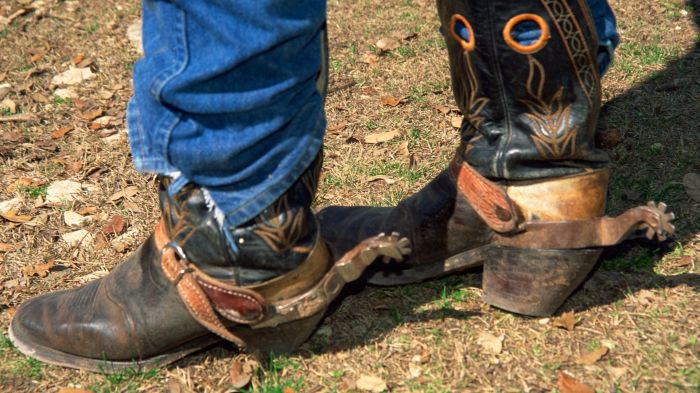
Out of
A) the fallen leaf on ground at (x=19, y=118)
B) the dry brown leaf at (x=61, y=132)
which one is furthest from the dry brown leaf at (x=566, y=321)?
the fallen leaf on ground at (x=19, y=118)

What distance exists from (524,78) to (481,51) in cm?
12

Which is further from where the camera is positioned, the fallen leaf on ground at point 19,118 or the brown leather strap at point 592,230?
the fallen leaf on ground at point 19,118

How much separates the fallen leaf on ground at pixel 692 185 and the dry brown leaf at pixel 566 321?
719 millimetres

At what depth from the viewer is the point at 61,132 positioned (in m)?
3.37

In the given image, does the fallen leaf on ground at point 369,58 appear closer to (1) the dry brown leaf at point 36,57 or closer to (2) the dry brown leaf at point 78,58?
(2) the dry brown leaf at point 78,58

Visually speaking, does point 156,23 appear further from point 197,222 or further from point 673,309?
point 673,309

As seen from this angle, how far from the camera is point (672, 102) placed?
9.96 feet

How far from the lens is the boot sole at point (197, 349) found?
1.95 meters

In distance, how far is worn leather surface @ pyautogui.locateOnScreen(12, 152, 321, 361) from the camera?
1751mm

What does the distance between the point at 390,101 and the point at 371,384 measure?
169cm

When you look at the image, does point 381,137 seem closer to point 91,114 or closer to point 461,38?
point 461,38

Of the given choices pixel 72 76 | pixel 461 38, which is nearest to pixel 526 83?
pixel 461 38

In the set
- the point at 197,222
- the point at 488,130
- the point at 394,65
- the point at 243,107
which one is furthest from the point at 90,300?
the point at 394,65

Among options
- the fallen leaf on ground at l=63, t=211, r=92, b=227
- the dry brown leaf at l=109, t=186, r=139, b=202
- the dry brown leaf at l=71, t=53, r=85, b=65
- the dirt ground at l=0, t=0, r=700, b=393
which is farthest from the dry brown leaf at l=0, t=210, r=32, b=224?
the dry brown leaf at l=71, t=53, r=85, b=65
